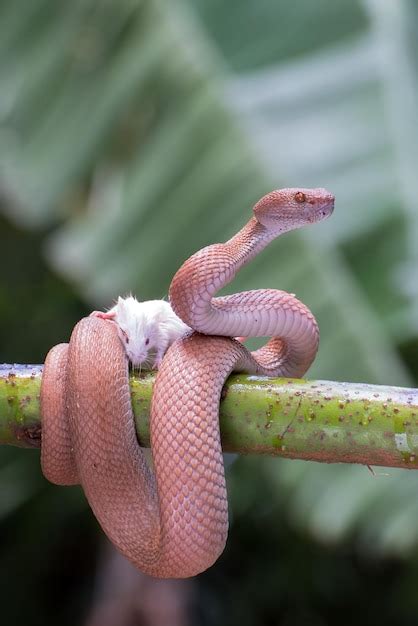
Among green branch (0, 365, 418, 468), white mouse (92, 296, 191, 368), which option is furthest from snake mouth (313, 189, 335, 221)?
green branch (0, 365, 418, 468)

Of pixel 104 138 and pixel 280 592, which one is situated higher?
pixel 104 138

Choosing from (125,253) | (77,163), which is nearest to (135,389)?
(125,253)

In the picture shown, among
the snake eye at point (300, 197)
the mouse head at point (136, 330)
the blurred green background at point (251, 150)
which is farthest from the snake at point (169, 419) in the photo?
the blurred green background at point (251, 150)

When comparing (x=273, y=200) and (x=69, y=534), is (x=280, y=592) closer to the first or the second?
(x=69, y=534)

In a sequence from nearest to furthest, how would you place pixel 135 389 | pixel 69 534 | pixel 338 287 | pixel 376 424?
1. pixel 376 424
2. pixel 135 389
3. pixel 338 287
4. pixel 69 534

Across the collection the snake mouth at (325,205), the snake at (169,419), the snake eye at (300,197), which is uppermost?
the snake eye at (300,197)

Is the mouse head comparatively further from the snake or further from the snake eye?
the snake eye

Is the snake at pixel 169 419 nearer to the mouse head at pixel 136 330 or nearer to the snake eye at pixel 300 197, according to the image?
the mouse head at pixel 136 330
